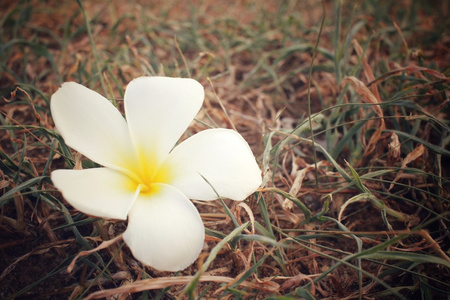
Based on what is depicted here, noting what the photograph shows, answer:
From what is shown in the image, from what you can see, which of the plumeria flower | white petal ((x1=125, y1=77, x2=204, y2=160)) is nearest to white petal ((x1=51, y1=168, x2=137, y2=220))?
the plumeria flower

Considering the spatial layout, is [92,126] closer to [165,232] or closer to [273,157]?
[165,232]

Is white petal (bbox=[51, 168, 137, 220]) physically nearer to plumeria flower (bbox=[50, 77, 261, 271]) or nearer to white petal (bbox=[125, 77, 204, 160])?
plumeria flower (bbox=[50, 77, 261, 271])

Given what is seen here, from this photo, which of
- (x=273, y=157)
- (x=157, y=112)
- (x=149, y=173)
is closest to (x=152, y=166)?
(x=149, y=173)

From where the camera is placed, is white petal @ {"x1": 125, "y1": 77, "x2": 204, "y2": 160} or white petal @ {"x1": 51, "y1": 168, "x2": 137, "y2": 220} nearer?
white petal @ {"x1": 51, "y1": 168, "x2": 137, "y2": 220}

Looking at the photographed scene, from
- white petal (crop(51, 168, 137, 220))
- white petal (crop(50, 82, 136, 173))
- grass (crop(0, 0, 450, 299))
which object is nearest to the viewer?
white petal (crop(51, 168, 137, 220))

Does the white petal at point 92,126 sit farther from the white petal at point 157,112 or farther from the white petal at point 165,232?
the white petal at point 165,232

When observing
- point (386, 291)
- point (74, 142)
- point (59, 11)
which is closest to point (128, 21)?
point (59, 11)

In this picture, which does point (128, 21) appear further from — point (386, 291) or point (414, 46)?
point (386, 291)
